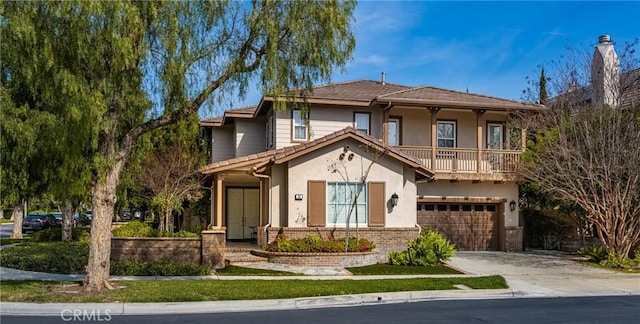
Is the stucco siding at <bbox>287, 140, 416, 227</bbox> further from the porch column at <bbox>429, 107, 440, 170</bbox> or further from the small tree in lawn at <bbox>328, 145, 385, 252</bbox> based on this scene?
the porch column at <bbox>429, 107, 440, 170</bbox>

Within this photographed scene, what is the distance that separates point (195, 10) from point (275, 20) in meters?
1.57

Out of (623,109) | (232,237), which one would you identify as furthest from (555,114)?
(232,237)

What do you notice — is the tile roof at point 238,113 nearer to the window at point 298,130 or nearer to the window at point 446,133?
the window at point 298,130

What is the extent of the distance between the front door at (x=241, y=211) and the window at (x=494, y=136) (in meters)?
10.4

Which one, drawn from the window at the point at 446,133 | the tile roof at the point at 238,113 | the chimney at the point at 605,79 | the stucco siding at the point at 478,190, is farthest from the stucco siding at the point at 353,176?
the chimney at the point at 605,79

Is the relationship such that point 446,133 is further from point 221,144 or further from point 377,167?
point 221,144

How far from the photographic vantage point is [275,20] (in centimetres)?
1095

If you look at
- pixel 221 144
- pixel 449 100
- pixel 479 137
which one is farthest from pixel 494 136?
pixel 221 144

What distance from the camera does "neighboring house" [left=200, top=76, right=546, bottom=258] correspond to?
18.7m

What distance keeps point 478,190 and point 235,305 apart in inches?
591

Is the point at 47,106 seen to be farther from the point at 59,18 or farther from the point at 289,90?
the point at 289,90

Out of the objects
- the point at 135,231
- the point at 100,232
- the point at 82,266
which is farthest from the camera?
the point at 135,231

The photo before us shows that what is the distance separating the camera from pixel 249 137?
24.5m

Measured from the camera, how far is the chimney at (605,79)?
1884cm
